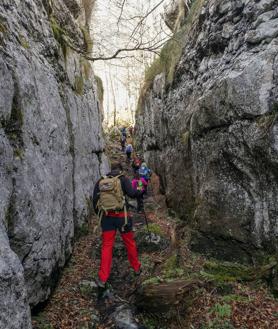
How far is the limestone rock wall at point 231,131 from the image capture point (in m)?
6.50

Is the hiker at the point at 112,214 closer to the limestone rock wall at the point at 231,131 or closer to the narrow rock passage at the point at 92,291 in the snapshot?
the narrow rock passage at the point at 92,291

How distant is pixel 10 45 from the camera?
565 cm

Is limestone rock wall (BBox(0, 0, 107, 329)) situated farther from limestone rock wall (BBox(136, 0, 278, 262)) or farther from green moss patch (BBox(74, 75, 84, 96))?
limestone rock wall (BBox(136, 0, 278, 262))

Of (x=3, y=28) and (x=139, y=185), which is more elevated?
(x=3, y=28)

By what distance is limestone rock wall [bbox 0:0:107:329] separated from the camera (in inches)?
174

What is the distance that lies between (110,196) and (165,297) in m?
2.35

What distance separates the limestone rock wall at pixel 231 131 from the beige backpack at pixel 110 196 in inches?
104

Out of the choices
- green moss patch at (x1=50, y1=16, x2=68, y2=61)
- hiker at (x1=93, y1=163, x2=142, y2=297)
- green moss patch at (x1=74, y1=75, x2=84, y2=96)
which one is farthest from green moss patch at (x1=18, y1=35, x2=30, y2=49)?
green moss patch at (x1=74, y1=75, x2=84, y2=96)

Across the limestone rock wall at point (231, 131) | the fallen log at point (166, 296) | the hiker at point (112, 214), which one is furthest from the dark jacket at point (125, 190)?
the limestone rock wall at point (231, 131)

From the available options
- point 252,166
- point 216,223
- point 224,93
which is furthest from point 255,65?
point 216,223

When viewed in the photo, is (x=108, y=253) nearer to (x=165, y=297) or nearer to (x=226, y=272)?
(x=165, y=297)

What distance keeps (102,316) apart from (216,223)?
12.2 feet

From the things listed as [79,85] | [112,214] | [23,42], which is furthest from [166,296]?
[79,85]

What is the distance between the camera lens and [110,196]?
6859 mm
